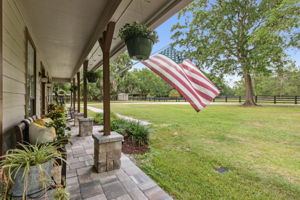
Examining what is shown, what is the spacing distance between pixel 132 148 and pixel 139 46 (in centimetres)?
259

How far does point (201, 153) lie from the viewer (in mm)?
3289

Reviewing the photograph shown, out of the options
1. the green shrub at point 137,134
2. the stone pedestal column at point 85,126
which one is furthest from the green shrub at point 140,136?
the stone pedestal column at point 85,126

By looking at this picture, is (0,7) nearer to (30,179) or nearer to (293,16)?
(30,179)

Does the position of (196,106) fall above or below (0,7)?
below

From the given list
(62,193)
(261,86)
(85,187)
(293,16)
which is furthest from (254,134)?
(261,86)

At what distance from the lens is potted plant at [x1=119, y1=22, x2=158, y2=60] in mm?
1825

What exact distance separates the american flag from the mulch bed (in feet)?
6.12

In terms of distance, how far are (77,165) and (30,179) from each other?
159 cm

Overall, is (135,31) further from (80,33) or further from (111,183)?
(111,183)

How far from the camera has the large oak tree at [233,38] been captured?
11344 mm

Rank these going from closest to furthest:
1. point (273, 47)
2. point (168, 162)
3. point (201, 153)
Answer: point (168, 162), point (201, 153), point (273, 47)

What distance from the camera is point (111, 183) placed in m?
2.12

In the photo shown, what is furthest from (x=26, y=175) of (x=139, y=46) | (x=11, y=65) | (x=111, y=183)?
(x=11, y=65)

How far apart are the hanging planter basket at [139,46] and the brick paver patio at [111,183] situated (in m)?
1.71
